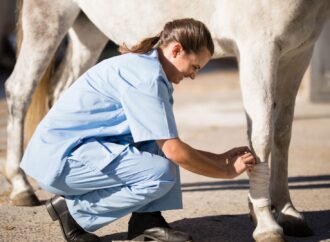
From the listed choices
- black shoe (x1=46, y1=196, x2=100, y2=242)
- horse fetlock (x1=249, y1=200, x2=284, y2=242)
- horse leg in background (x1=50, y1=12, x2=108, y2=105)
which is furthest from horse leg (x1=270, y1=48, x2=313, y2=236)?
horse leg in background (x1=50, y1=12, x2=108, y2=105)

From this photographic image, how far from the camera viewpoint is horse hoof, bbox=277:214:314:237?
3.68 m

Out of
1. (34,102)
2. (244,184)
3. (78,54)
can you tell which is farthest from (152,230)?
(78,54)

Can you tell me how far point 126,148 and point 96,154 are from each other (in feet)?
0.46

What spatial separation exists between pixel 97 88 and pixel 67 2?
4.93 feet

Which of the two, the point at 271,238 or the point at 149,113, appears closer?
the point at 149,113

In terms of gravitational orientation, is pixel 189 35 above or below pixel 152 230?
above

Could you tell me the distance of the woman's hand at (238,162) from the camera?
3.23 m

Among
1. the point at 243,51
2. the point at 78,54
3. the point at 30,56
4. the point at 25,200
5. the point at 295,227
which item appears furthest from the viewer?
the point at 78,54

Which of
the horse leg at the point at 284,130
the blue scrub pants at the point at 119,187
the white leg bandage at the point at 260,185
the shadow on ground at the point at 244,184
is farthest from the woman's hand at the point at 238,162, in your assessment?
the shadow on ground at the point at 244,184

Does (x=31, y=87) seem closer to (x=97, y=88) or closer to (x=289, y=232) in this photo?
(x=97, y=88)

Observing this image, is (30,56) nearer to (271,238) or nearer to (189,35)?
(189,35)

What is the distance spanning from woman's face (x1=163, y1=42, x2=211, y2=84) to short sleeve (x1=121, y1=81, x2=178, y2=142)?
154mm

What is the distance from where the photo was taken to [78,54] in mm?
5211

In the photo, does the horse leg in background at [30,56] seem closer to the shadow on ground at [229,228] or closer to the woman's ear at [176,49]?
the shadow on ground at [229,228]
